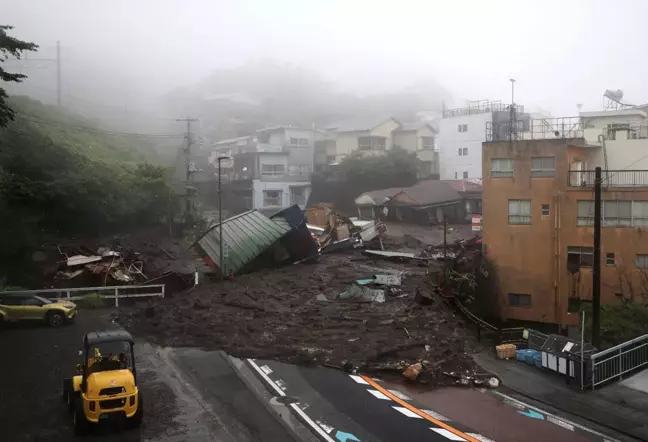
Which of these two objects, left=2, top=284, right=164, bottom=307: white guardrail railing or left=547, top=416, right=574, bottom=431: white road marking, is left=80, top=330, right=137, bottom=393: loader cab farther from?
left=2, top=284, right=164, bottom=307: white guardrail railing

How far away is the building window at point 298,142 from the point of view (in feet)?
194

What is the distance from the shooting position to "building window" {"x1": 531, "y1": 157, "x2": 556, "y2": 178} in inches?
1044

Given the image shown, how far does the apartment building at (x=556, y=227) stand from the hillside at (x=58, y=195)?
2037cm

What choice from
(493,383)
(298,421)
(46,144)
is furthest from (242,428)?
(46,144)

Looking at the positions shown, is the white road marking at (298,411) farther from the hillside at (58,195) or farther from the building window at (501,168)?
the building window at (501,168)

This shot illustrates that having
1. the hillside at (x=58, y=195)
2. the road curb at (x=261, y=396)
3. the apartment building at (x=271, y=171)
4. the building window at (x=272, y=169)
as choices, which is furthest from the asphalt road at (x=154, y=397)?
the building window at (x=272, y=169)

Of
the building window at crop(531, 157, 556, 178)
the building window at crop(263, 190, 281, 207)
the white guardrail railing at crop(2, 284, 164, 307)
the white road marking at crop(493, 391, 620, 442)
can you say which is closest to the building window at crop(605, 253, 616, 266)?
the building window at crop(531, 157, 556, 178)

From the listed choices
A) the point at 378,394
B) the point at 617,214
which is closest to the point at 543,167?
the point at 617,214

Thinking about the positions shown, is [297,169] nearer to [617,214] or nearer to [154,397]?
[617,214]

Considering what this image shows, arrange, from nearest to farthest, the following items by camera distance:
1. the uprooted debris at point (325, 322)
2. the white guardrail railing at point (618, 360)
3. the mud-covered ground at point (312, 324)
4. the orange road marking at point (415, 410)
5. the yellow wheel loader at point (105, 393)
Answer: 1. the yellow wheel loader at point (105, 393)
2. the orange road marking at point (415, 410)
3. the white guardrail railing at point (618, 360)
4. the uprooted debris at point (325, 322)
5. the mud-covered ground at point (312, 324)

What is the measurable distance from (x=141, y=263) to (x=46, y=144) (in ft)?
33.2

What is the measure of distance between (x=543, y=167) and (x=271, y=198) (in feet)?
102

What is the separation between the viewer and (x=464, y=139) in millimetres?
55031

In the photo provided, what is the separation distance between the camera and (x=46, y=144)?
31.2 m
